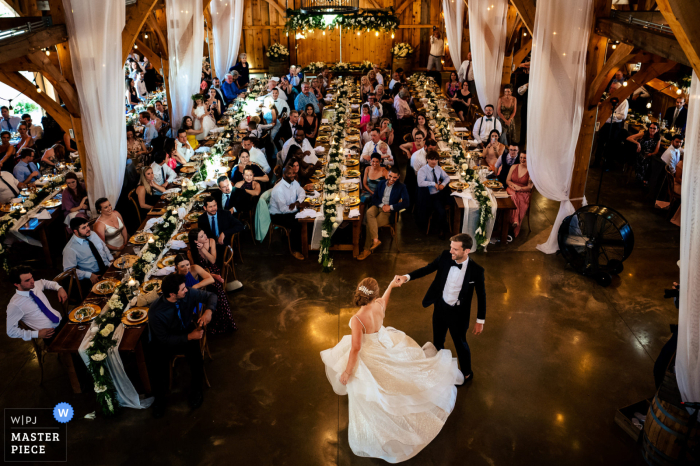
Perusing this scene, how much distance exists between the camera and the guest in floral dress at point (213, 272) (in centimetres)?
542

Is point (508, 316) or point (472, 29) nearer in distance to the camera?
point (508, 316)

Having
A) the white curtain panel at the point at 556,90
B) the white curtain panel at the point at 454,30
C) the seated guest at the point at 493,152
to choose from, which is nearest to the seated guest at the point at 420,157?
the seated guest at the point at 493,152

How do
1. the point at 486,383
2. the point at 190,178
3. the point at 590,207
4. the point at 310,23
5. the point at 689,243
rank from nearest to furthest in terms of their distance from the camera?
the point at 689,243
the point at 486,383
the point at 590,207
the point at 190,178
the point at 310,23

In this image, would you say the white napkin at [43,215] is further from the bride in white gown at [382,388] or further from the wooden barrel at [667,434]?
the wooden barrel at [667,434]

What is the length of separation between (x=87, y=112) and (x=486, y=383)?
5580mm

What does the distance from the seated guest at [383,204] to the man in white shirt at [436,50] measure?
10058 millimetres

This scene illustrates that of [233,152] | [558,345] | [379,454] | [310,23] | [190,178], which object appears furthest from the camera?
[310,23]

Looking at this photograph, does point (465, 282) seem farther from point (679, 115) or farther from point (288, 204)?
point (679, 115)

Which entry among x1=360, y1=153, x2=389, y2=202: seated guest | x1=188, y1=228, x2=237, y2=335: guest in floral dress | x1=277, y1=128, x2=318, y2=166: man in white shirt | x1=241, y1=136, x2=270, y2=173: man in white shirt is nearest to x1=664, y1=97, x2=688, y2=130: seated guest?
A: x1=360, y1=153, x2=389, y2=202: seated guest

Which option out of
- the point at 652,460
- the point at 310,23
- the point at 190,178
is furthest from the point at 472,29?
the point at 652,460

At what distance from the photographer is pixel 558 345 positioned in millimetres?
5426

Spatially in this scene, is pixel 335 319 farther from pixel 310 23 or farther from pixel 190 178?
pixel 310 23

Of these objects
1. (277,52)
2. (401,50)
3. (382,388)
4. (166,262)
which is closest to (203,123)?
(166,262)

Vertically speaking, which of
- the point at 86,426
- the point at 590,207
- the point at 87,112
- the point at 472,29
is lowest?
the point at 86,426
